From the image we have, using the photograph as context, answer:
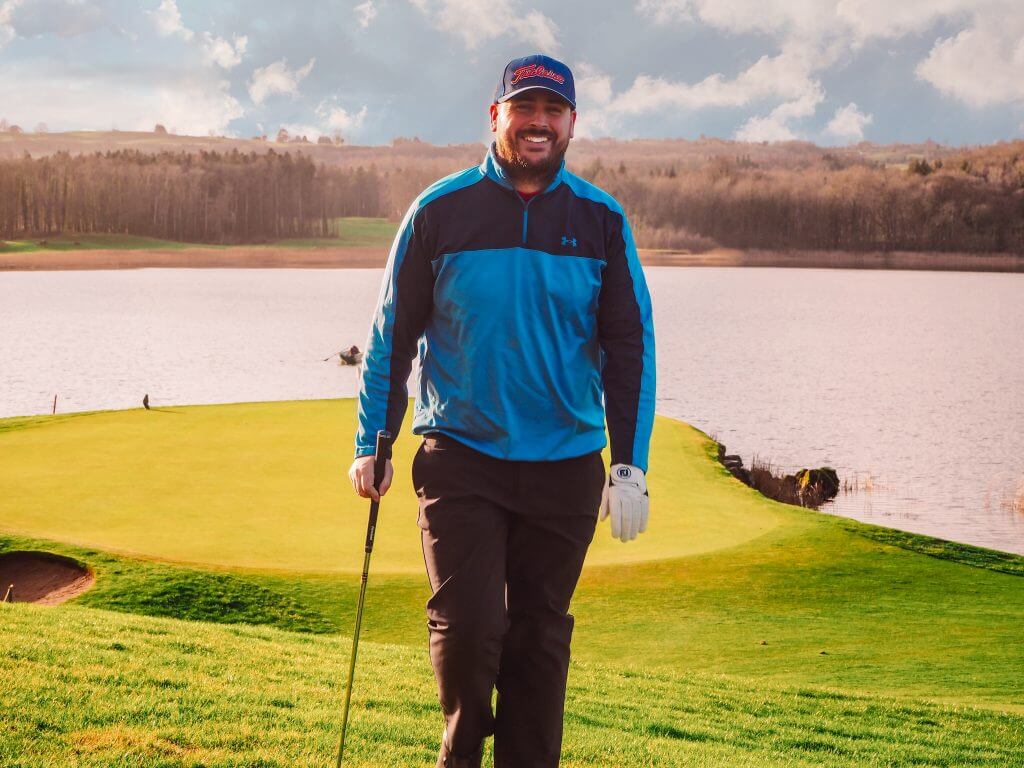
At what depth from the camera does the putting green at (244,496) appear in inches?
412

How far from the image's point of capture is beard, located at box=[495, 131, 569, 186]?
3.62 meters

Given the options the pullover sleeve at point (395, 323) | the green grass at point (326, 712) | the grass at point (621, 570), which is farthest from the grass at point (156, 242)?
the pullover sleeve at point (395, 323)

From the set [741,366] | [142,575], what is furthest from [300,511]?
[741,366]

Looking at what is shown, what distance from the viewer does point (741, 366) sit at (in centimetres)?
4341

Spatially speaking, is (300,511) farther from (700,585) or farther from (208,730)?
(208,730)

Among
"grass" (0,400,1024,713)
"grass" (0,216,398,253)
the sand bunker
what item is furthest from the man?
"grass" (0,216,398,253)

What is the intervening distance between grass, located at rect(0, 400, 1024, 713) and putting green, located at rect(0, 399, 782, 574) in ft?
0.13

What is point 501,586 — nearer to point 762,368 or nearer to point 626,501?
point 626,501

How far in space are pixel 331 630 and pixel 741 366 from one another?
36281 millimetres

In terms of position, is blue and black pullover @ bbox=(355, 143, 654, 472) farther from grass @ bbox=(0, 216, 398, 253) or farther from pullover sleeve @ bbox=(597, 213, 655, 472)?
grass @ bbox=(0, 216, 398, 253)

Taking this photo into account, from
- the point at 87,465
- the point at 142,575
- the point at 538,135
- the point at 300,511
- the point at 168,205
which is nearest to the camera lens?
the point at 538,135

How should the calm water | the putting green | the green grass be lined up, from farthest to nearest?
the calm water
the putting green
the green grass

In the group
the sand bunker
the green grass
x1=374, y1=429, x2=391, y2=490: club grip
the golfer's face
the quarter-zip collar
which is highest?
the golfer's face

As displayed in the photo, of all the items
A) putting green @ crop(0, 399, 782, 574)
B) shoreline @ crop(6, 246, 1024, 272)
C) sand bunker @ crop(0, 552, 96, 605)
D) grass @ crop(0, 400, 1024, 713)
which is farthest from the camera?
shoreline @ crop(6, 246, 1024, 272)
